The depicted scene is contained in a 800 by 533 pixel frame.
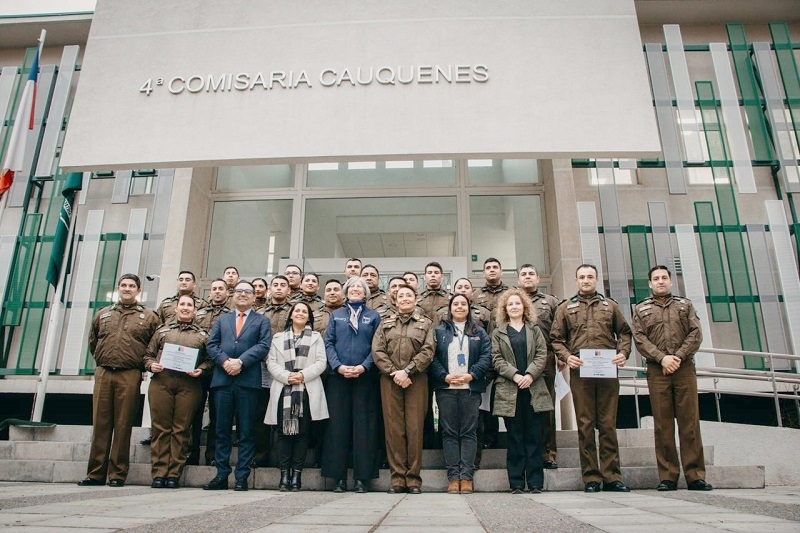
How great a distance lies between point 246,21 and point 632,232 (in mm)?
6076

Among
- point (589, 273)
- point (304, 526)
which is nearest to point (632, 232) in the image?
point (589, 273)

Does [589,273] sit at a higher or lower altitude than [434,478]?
higher

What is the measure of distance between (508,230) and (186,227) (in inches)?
203

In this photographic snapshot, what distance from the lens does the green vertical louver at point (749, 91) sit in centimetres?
847

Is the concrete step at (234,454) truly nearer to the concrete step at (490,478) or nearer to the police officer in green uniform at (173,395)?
the concrete step at (490,478)

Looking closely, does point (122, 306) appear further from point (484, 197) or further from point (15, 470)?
point (484, 197)

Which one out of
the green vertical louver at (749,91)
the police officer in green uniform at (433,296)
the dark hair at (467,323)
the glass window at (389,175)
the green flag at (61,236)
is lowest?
the dark hair at (467,323)

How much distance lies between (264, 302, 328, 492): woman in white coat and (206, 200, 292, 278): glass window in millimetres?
4439

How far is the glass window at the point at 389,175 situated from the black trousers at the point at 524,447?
549 cm

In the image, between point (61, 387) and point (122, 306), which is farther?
point (61, 387)

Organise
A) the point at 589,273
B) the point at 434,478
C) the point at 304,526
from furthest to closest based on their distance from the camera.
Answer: the point at 589,273 → the point at 434,478 → the point at 304,526

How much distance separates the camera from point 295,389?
14.2ft

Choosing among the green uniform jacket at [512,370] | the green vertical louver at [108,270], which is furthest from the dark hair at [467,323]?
the green vertical louver at [108,270]

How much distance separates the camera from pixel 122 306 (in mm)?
4816
